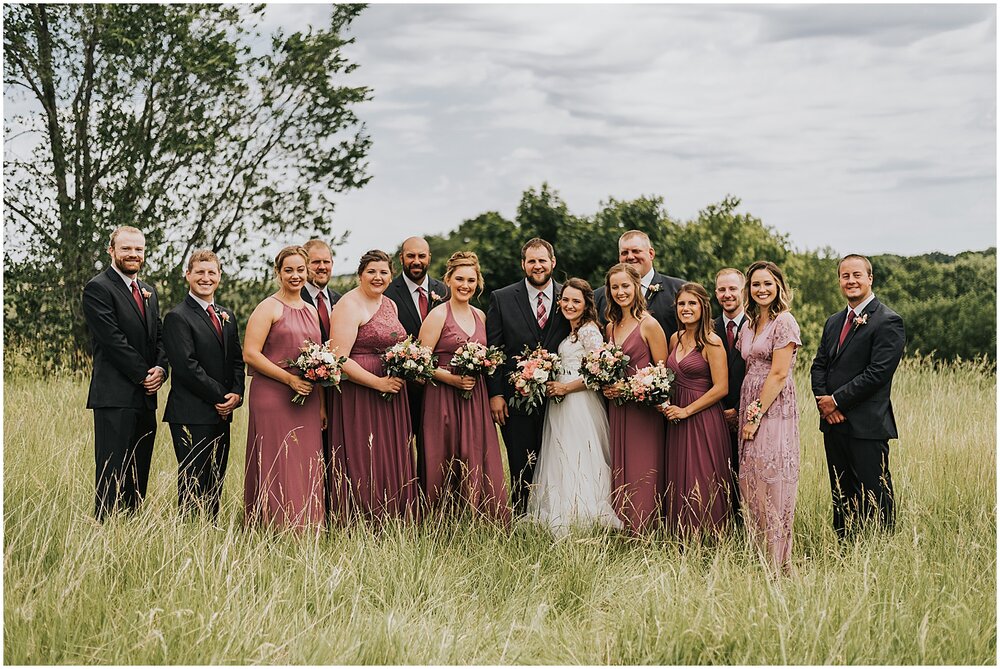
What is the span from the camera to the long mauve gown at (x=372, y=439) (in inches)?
259

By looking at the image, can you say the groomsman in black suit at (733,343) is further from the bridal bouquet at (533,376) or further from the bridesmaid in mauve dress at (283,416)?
the bridesmaid in mauve dress at (283,416)

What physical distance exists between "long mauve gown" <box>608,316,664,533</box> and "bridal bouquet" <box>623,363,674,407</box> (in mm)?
247

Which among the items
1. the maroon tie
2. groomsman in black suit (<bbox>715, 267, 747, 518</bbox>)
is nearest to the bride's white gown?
groomsman in black suit (<bbox>715, 267, 747, 518</bbox>)

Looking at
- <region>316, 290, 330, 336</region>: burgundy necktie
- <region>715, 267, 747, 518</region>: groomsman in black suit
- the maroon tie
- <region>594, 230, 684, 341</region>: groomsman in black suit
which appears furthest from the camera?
<region>316, 290, 330, 336</region>: burgundy necktie

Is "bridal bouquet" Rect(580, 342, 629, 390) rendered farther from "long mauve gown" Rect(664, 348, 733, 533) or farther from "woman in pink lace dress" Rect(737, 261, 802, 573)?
"woman in pink lace dress" Rect(737, 261, 802, 573)

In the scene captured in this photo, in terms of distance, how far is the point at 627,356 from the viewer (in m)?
6.48

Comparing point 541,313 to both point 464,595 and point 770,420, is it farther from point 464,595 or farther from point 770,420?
point 464,595

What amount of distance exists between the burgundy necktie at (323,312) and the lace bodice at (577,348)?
72.4 inches

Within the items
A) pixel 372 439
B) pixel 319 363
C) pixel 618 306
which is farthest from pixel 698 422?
pixel 319 363

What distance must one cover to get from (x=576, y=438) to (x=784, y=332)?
167 cm

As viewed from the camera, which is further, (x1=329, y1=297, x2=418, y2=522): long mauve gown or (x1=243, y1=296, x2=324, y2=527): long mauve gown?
(x1=329, y1=297, x2=418, y2=522): long mauve gown

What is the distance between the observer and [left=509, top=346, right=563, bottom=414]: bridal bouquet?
6.61m

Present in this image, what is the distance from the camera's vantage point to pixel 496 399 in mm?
6973

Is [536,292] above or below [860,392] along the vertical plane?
above
